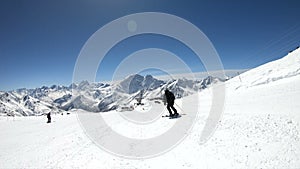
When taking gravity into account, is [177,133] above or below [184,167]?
above

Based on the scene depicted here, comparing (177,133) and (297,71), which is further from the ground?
(297,71)

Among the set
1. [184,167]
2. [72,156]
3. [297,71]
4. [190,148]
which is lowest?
[184,167]

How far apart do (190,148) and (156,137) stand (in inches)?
130

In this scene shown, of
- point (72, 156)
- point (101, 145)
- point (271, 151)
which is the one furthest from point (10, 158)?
point (271, 151)

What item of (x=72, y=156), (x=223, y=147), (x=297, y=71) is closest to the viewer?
(x=223, y=147)

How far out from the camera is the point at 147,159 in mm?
10164

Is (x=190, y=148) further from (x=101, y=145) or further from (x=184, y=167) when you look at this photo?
(x=101, y=145)

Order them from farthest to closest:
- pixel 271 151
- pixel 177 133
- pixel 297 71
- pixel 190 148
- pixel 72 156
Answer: pixel 297 71, pixel 177 133, pixel 72 156, pixel 190 148, pixel 271 151

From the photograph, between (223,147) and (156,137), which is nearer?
(223,147)

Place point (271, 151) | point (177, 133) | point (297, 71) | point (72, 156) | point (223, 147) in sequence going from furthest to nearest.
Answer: point (297, 71), point (177, 133), point (72, 156), point (223, 147), point (271, 151)

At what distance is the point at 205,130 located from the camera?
12.3 meters

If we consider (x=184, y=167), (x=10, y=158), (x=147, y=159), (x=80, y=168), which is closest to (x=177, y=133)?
(x=147, y=159)

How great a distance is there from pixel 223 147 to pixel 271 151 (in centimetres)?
208

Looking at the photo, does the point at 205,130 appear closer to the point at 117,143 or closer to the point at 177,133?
the point at 177,133
